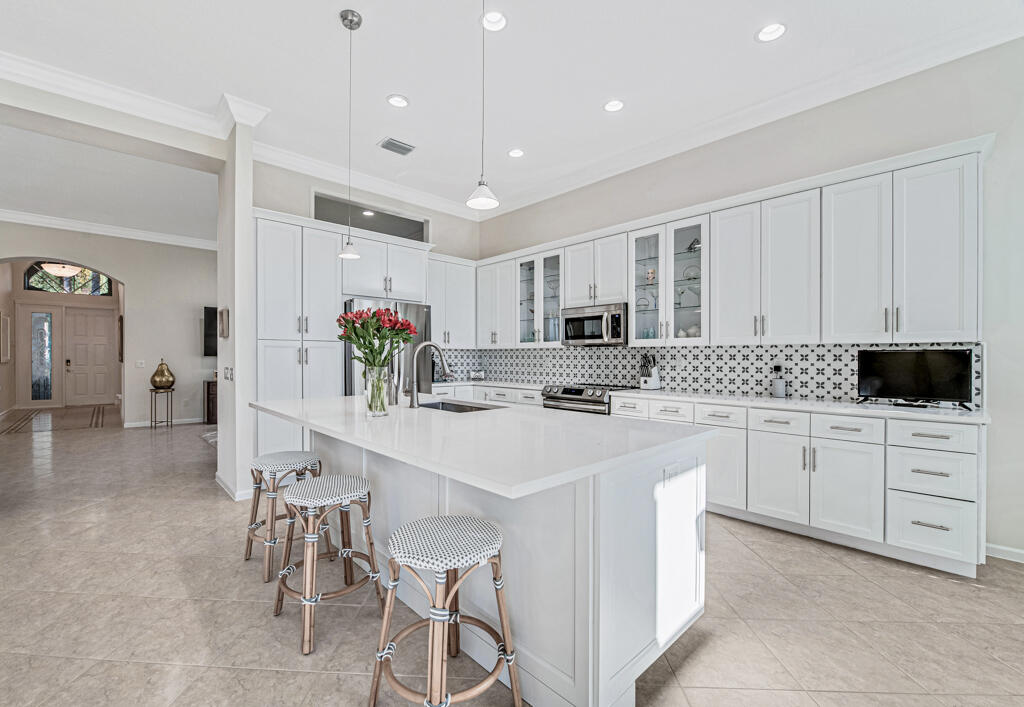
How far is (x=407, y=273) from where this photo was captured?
5059mm

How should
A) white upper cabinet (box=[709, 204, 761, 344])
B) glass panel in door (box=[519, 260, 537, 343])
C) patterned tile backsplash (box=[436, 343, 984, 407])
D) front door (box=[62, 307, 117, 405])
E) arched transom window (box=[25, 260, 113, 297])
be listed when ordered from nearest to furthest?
1. patterned tile backsplash (box=[436, 343, 984, 407])
2. white upper cabinet (box=[709, 204, 761, 344])
3. glass panel in door (box=[519, 260, 537, 343])
4. arched transom window (box=[25, 260, 113, 297])
5. front door (box=[62, 307, 117, 405])

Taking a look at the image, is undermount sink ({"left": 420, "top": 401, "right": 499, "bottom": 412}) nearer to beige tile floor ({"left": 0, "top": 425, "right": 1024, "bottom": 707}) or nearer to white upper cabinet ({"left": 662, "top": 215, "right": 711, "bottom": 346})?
beige tile floor ({"left": 0, "top": 425, "right": 1024, "bottom": 707})

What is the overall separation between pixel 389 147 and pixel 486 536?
157 inches

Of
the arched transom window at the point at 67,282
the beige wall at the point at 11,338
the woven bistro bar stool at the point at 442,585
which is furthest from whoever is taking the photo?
the arched transom window at the point at 67,282

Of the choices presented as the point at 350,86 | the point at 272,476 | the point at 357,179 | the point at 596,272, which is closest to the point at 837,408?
the point at 596,272

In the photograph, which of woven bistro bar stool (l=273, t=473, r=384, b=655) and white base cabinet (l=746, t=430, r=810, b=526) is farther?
white base cabinet (l=746, t=430, r=810, b=526)

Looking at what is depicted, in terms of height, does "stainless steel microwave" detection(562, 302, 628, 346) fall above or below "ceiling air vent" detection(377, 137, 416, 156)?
below

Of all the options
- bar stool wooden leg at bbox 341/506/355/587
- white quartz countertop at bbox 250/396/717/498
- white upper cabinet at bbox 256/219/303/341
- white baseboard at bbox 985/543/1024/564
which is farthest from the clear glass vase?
white baseboard at bbox 985/543/1024/564

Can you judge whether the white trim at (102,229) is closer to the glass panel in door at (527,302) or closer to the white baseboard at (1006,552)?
the glass panel in door at (527,302)

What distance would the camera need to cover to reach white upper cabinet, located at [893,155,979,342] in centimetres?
262

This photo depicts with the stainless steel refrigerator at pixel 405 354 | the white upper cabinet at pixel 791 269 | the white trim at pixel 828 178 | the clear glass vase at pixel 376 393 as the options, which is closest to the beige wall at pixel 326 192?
the stainless steel refrigerator at pixel 405 354

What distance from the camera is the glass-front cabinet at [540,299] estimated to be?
490cm

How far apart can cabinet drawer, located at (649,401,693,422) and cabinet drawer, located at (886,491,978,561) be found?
1.27m

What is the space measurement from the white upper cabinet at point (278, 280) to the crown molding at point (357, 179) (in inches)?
31.9
